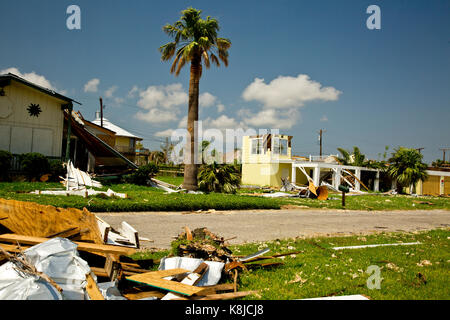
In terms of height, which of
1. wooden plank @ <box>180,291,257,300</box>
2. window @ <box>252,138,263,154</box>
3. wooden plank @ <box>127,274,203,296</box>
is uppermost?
window @ <box>252,138,263,154</box>

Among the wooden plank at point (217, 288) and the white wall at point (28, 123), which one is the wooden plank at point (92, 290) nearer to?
the wooden plank at point (217, 288)

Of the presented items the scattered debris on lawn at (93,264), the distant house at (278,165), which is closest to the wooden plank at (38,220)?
the scattered debris on lawn at (93,264)

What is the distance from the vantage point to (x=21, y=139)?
18.3m

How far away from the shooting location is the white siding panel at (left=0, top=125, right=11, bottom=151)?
57.8ft

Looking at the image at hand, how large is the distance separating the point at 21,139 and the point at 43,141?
1135 mm

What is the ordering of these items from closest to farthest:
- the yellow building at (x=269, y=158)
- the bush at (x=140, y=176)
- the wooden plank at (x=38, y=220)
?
the wooden plank at (x=38, y=220) < the bush at (x=140, y=176) < the yellow building at (x=269, y=158)

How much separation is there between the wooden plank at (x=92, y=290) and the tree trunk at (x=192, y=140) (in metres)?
15.6

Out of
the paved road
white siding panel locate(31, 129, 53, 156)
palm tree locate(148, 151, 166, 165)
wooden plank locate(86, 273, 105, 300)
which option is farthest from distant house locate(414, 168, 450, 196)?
palm tree locate(148, 151, 166, 165)

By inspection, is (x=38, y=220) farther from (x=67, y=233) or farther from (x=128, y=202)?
(x=128, y=202)

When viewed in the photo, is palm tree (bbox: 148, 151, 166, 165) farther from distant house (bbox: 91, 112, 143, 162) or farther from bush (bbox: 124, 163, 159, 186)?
bush (bbox: 124, 163, 159, 186)

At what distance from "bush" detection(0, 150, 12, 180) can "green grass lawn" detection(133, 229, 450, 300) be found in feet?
47.1

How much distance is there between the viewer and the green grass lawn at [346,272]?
404cm
